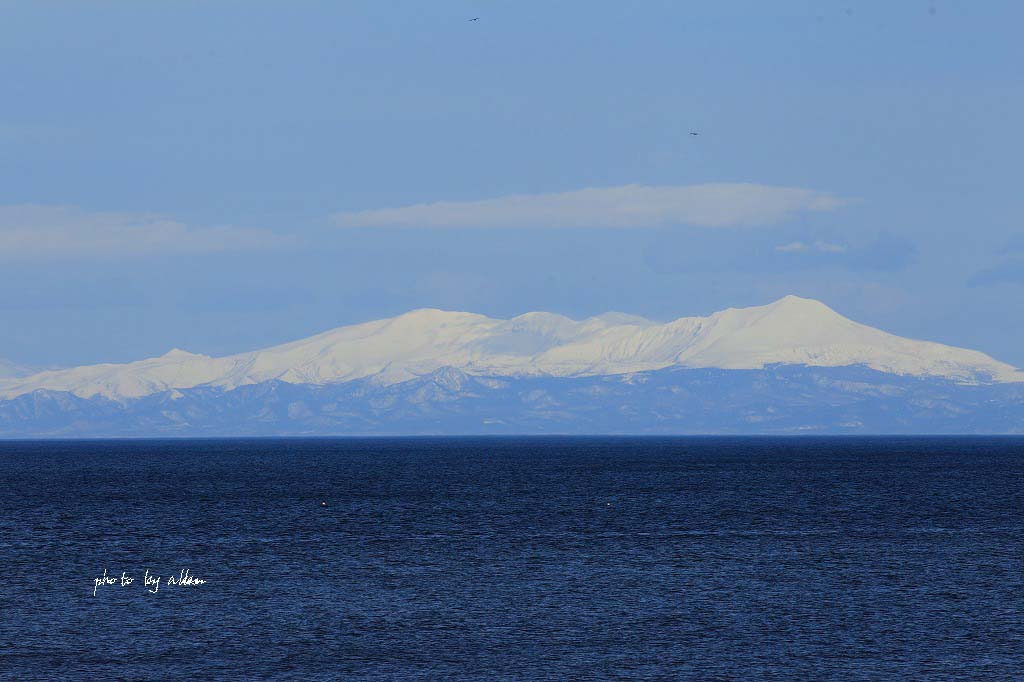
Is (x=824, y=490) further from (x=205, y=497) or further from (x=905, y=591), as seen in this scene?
(x=905, y=591)

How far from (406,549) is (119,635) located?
37.7 m

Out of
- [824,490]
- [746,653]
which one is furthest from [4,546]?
[824,490]

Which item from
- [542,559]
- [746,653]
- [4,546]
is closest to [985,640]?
[746,653]

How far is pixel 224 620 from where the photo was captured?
7394cm

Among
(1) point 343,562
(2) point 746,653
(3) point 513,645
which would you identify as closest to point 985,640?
(2) point 746,653

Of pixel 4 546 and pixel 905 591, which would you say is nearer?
pixel 905 591

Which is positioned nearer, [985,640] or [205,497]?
[985,640]

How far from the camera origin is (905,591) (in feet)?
273

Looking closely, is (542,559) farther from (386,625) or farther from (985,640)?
(985,640)

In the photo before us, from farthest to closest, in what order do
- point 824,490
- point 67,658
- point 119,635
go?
point 824,490 < point 119,635 < point 67,658

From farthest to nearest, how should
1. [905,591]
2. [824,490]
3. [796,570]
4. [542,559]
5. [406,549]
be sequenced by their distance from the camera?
1. [824,490]
2. [406,549]
3. [542,559]
4. [796,570]
5. [905,591]

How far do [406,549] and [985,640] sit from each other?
160ft

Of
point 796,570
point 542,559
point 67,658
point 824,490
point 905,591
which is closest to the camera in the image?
point 67,658

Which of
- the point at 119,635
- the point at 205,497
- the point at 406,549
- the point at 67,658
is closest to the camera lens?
the point at 67,658
